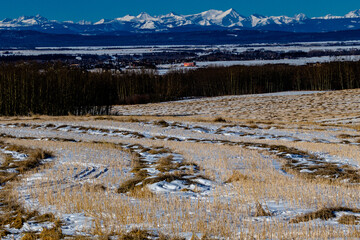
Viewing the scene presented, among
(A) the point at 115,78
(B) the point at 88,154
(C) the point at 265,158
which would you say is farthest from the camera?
(A) the point at 115,78

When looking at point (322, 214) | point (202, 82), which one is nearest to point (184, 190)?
point (322, 214)

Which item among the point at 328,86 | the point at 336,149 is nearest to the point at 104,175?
the point at 336,149

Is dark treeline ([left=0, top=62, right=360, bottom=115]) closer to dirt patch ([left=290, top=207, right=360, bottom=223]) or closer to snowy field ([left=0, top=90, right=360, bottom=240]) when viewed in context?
snowy field ([left=0, top=90, right=360, bottom=240])

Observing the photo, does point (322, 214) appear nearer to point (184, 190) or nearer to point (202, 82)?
A: point (184, 190)

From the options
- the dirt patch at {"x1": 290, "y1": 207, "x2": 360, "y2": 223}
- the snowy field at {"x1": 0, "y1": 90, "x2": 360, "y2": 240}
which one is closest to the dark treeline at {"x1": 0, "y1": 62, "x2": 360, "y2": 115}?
the snowy field at {"x1": 0, "y1": 90, "x2": 360, "y2": 240}

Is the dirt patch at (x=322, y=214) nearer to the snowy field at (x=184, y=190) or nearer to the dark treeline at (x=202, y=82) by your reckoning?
the snowy field at (x=184, y=190)

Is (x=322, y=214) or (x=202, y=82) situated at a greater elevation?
(x=322, y=214)

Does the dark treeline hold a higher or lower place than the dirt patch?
lower

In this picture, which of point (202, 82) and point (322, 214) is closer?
point (322, 214)

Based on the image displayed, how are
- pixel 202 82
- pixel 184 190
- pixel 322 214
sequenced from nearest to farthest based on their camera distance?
pixel 322 214
pixel 184 190
pixel 202 82

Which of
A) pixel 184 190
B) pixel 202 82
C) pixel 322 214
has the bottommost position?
pixel 202 82

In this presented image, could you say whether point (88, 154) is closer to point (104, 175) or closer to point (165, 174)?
point (104, 175)

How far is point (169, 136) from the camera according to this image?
2862 cm

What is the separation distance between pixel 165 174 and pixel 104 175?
209cm
